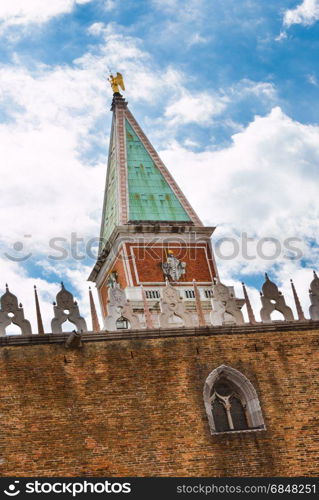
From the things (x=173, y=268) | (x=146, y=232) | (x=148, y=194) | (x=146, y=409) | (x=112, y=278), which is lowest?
(x=146, y=409)

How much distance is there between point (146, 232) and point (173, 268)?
244cm

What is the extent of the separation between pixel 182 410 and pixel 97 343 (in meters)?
2.53

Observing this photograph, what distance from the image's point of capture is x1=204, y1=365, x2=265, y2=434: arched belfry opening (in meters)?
19.3

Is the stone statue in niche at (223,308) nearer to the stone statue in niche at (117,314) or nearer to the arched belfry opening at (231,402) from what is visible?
the arched belfry opening at (231,402)

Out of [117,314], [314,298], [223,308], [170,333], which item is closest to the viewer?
[170,333]

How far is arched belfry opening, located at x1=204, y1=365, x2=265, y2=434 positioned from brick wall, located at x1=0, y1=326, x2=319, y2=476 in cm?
19

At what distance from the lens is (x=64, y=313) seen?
19891mm

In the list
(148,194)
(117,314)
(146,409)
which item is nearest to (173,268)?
(148,194)

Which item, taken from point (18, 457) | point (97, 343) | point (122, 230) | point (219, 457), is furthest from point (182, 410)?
point (122, 230)

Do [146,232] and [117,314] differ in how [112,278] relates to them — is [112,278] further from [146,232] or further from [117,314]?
[117,314]

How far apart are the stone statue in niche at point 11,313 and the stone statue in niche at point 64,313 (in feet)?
2.15

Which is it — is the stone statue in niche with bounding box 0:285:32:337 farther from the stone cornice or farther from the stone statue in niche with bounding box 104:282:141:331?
the stone statue in niche with bounding box 104:282:141:331

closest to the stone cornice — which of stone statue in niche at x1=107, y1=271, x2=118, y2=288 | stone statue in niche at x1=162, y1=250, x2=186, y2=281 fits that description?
stone statue in niche at x1=162, y1=250, x2=186, y2=281
